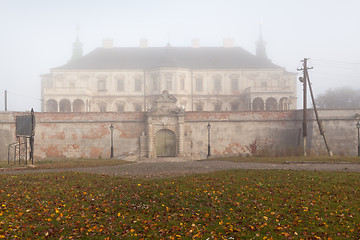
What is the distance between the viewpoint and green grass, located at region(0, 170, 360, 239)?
7.15m

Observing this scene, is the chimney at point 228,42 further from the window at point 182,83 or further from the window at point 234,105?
the window at point 182,83

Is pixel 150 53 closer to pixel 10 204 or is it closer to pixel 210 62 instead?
pixel 210 62

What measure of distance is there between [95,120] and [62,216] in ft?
70.5

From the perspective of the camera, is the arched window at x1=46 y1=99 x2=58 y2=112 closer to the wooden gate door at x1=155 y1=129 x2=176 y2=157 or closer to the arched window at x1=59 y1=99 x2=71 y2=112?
the arched window at x1=59 y1=99 x2=71 y2=112

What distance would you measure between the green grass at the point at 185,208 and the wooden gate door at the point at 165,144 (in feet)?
54.6

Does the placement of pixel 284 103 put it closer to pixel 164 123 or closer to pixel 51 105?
pixel 164 123

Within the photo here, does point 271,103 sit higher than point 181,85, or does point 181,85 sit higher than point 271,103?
point 181,85

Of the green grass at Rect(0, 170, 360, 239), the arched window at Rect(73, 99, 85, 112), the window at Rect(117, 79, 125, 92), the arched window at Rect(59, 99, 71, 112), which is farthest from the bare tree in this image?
the green grass at Rect(0, 170, 360, 239)

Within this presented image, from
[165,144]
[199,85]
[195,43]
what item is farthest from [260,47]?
[165,144]

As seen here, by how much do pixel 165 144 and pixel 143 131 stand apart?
2262mm

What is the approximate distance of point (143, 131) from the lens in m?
28.9

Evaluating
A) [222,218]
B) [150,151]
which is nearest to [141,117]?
[150,151]

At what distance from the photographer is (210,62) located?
53.7 metres

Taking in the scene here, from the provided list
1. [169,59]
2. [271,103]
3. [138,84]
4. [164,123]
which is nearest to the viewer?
[164,123]
